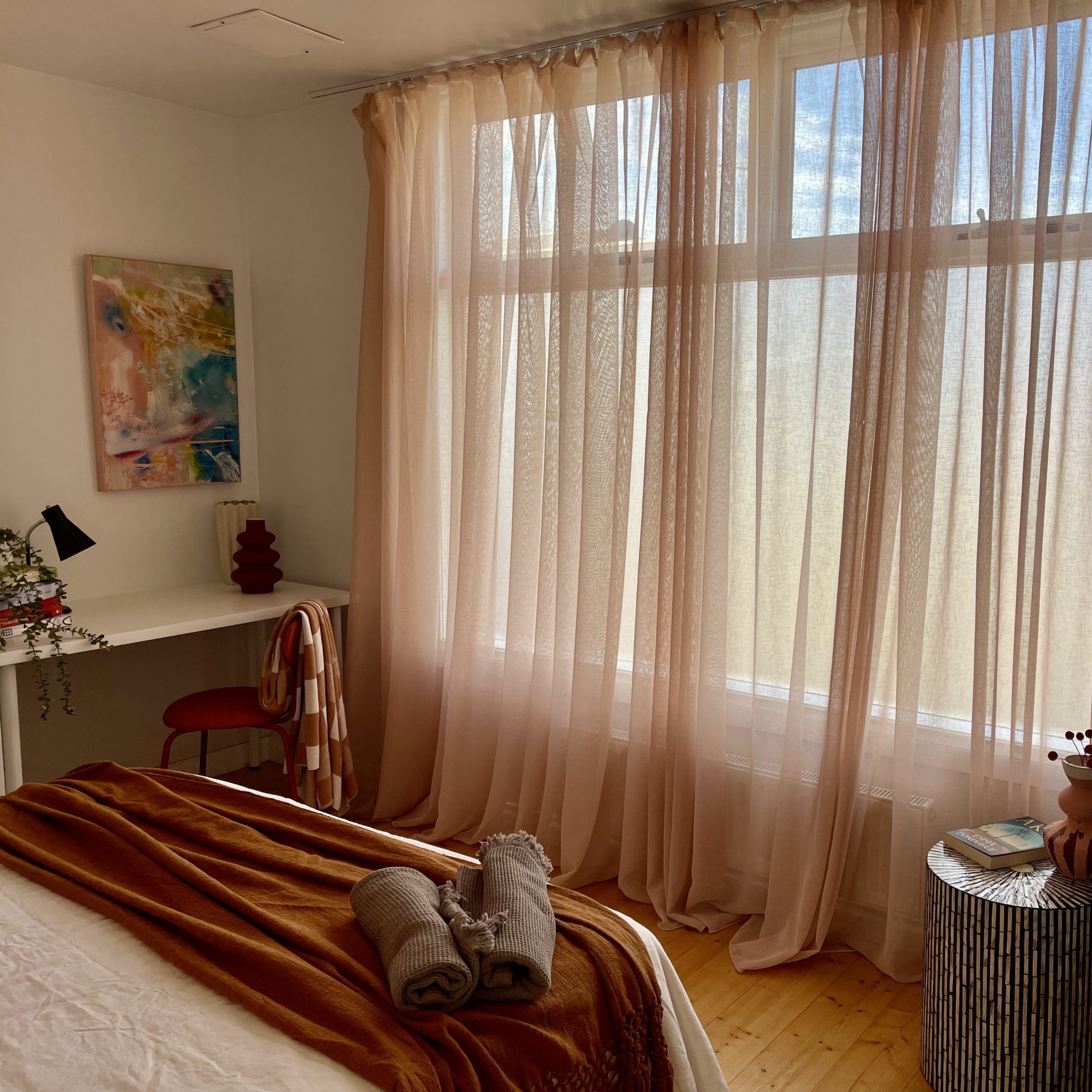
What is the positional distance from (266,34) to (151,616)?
1.83m

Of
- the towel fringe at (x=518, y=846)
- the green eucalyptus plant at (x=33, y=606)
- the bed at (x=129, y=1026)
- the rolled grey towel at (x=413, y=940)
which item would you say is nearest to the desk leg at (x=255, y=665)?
the green eucalyptus plant at (x=33, y=606)

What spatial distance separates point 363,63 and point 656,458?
162 centimetres

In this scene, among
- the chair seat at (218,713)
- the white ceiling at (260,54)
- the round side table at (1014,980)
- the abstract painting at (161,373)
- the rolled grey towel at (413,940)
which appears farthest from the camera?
the abstract painting at (161,373)

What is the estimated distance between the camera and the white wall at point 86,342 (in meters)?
3.43

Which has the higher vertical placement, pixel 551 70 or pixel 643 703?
pixel 551 70

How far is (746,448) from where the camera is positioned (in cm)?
284

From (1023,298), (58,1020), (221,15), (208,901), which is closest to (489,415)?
(221,15)

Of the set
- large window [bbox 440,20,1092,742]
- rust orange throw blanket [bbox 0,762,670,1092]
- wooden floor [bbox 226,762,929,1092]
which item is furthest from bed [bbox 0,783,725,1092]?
large window [bbox 440,20,1092,742]

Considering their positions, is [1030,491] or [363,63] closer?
[1030,491]

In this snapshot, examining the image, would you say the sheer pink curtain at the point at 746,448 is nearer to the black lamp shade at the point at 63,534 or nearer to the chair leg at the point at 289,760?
the chair leg at the point at 289,760

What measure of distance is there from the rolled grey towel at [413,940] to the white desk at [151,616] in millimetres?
1676

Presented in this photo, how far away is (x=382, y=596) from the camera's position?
12.0ft

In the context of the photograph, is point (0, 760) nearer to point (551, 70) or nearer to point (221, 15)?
point (221, 15)

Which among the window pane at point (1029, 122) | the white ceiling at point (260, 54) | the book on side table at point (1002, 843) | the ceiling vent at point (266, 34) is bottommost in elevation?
the book on side table at point (1002, 843)
